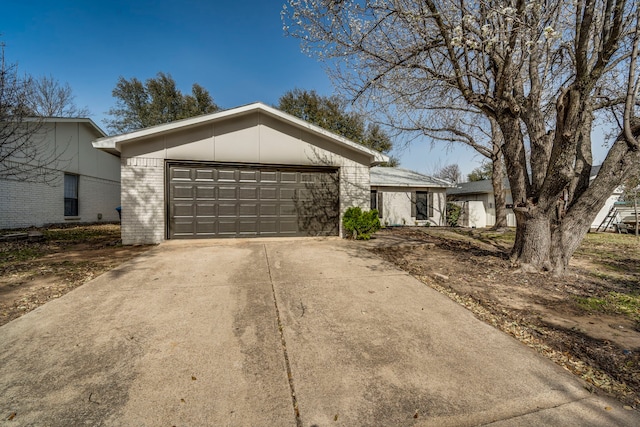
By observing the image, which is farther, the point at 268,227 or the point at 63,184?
the point at 63,184

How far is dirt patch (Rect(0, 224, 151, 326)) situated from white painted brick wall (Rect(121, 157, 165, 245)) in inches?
20.0

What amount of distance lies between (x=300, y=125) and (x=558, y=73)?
21.9ft

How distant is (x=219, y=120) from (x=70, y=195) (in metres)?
10.5

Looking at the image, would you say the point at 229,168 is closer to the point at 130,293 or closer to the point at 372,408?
the point at 130,293

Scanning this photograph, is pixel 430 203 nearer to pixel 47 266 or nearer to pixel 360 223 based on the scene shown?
pixel 360 223

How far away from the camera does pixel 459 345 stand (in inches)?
104

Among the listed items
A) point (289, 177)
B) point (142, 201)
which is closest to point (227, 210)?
point (289, 177)

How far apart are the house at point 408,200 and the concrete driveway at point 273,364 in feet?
37.7

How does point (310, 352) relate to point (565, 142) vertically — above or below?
below

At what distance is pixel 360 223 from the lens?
823 centimetres

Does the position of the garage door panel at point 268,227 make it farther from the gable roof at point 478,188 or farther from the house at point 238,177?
the gable roof at point 478,188

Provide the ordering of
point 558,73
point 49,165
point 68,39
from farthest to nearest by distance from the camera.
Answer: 1. point 49,165
2. point 68,39
3. point 558,73

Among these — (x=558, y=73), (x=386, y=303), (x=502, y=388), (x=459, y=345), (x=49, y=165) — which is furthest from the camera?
(x=49, y=165)

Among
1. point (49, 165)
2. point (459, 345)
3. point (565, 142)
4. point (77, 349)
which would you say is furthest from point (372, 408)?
point (49, 165)
